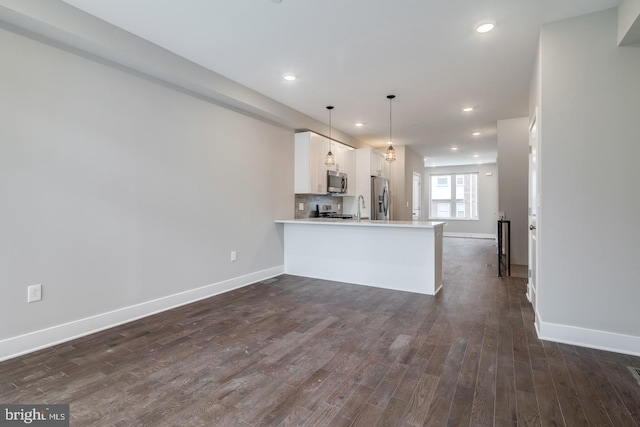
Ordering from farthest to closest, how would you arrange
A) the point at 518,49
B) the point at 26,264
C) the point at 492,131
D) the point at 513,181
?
1. the point at 492,131
2. the point at 513,181
3. the point at 518,49
4. the point at 26,264

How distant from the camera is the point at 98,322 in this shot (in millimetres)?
2836

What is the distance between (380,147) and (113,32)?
6.47 meters

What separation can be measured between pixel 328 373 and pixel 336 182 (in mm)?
4296

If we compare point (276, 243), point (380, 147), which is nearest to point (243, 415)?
point (276, 243)

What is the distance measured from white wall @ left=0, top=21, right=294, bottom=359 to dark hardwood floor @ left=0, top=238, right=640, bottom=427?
0.35 m

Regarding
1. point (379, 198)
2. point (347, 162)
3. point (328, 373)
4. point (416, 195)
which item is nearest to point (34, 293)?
point (328, 373)

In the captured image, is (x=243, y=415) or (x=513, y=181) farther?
(x=513, y=181)

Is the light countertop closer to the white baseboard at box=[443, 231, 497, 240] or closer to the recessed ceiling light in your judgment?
the recessed ceiling light

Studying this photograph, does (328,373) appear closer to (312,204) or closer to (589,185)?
(589,185)

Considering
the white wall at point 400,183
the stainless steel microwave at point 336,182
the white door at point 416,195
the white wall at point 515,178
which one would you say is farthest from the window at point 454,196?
the stainless steel microwave at point 336,182

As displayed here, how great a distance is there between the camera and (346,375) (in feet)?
6.89

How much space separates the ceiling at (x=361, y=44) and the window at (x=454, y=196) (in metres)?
6.77

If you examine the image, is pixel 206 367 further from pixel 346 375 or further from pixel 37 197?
pixel 37 197

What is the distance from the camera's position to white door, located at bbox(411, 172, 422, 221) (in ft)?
30.7
